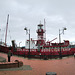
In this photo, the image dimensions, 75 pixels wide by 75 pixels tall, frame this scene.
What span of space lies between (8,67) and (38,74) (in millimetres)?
3087

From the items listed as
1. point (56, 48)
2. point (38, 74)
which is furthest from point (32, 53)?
point (38, 74)

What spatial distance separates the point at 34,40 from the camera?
33375mm

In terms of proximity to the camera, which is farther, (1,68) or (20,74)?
(1,68)

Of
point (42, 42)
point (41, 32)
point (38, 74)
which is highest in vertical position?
point (41, 32)

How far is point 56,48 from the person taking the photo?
95.6 ft

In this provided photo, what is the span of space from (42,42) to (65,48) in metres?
7.12

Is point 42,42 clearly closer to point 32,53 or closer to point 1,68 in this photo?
point 32,53

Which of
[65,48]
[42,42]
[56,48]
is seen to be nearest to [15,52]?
[42,42]

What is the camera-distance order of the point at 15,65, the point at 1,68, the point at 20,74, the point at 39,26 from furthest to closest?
the point at 39,26
the point at 15,65
the point at 1,68
the point at 20,74

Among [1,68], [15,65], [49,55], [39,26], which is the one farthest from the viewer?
[39,26]

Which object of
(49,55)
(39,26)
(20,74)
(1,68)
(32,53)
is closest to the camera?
(20,74)

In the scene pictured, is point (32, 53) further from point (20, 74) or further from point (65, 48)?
point (20, 74)

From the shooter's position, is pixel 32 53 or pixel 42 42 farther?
pixel 42 42

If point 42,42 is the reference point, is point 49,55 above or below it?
below
